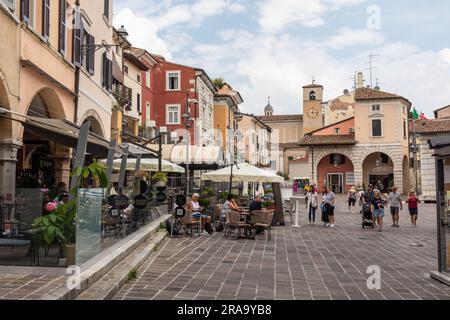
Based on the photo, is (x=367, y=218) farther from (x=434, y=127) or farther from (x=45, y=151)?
(x=434, y=127)

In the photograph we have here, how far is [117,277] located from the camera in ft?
23.5

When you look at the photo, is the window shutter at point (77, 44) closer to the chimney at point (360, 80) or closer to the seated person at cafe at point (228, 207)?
the seated person at cafe at point (228, 207)

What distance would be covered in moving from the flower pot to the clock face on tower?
8082cm

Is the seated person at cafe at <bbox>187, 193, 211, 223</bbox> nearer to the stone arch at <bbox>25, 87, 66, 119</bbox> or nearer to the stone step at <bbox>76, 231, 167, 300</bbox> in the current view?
the stone step at <bbox>76, 231, 167, 300</bbox>

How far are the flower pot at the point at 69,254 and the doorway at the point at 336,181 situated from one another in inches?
Result: 1969

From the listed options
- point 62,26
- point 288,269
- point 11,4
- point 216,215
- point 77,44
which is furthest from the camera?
point 216,215

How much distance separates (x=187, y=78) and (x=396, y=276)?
35.5m

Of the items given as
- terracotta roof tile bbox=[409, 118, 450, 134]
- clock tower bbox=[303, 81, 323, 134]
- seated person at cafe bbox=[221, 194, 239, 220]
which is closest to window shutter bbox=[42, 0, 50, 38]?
seated person at cafe bbox=[221, 194, 239, 220]

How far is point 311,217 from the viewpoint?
20453 millimetres

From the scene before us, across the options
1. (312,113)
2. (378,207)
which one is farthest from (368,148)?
(378,207)

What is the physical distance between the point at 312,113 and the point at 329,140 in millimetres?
31820

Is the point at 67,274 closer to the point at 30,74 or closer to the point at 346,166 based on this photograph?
the point at 30,74

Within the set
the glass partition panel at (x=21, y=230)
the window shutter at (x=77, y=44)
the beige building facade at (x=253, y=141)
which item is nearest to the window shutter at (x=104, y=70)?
the window shutter at (x=77, y=44)
